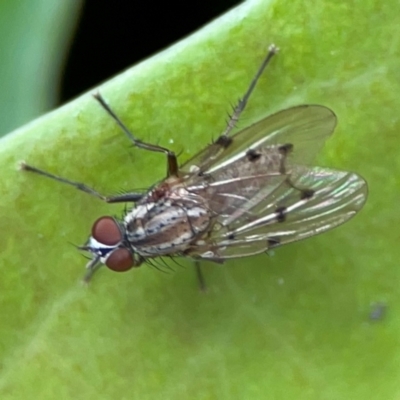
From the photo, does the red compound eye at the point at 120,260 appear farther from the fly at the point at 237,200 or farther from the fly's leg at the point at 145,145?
the fly's leg at the point at 145,145

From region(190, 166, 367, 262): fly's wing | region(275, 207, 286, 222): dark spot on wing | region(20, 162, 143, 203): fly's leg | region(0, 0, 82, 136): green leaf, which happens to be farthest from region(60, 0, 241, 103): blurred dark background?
region(275, 207, 286, 222): dark spot on wing

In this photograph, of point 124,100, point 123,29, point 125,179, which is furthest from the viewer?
point 123,29

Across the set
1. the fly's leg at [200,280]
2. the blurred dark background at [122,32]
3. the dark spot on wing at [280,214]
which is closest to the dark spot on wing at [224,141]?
the dark spot on wing at [280,214]

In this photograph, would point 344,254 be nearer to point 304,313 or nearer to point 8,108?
point 304,313

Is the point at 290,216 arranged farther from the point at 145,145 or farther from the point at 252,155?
the point at 145,145

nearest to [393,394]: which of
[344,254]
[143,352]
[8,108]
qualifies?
[344,254]

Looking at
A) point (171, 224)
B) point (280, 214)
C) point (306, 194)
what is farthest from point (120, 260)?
point (306, 194)

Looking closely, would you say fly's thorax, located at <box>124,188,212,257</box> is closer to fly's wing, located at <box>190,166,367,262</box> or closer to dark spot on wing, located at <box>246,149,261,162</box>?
fly's wing, located at <box>190,166,367,262</box>
